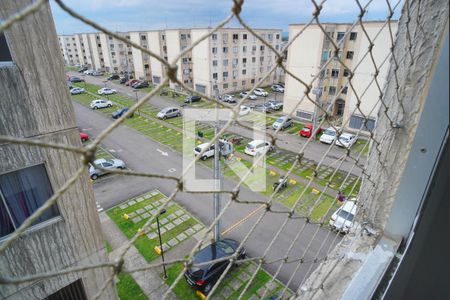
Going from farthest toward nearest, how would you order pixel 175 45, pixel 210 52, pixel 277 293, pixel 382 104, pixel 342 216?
pixel 175 45, pixel 210 52, pixel 342 216, pixel 277 293, pixel 382 104

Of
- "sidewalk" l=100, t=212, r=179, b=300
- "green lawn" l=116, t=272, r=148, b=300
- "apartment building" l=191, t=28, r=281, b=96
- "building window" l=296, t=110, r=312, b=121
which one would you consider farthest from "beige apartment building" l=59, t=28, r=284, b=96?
"green lawn" l=116, t=272, r=148, b=300

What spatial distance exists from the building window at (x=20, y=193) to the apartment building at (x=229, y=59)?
10.5 meters

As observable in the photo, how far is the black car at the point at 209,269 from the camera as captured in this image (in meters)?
3.38

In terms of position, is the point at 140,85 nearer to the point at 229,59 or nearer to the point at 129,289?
the point at 229,59

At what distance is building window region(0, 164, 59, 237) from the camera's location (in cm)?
148

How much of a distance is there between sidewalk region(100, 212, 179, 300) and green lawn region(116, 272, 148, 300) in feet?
0.15

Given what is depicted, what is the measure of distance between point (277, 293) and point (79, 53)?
25.3m

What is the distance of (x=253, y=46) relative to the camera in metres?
14.2

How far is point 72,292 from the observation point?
1.99 meters

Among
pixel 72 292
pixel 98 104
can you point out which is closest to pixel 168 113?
pixel 98 104

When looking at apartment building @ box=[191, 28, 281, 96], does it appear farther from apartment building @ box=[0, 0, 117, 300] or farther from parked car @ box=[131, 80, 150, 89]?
apartment building @ box=[0, 0, 117, 300]

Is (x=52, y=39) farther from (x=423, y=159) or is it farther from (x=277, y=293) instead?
(x=277, y=293)

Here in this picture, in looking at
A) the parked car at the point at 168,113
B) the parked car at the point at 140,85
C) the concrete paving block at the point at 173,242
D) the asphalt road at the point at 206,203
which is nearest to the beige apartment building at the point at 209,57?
the parked car at the point at 140,85

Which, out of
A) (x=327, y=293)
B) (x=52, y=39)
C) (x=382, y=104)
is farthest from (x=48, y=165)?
(x=382, y=104)
